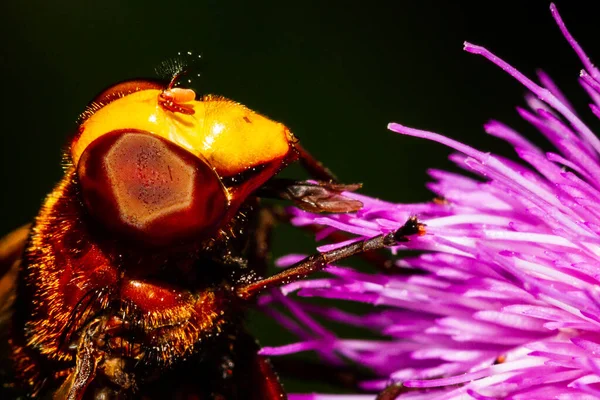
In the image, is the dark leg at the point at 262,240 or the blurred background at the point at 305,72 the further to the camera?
the blurred background at the point at 305,72

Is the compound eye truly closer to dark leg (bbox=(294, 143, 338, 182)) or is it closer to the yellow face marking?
the yellow face marking

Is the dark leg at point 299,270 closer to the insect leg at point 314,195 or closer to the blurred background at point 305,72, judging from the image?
the insect leg at point 314,195

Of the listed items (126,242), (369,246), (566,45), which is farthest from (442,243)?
(566,45)

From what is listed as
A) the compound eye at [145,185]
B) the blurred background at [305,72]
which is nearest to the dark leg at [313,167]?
the compound eye at [145,185]

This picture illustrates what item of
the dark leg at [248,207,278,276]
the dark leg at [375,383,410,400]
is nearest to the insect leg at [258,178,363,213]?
the dark leg at [248,207,278,276]

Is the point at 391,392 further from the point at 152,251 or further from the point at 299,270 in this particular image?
the point at 152,251

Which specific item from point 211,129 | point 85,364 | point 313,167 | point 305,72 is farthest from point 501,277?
point 305,72

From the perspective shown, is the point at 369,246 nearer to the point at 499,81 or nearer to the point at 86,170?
the point at 86,170
